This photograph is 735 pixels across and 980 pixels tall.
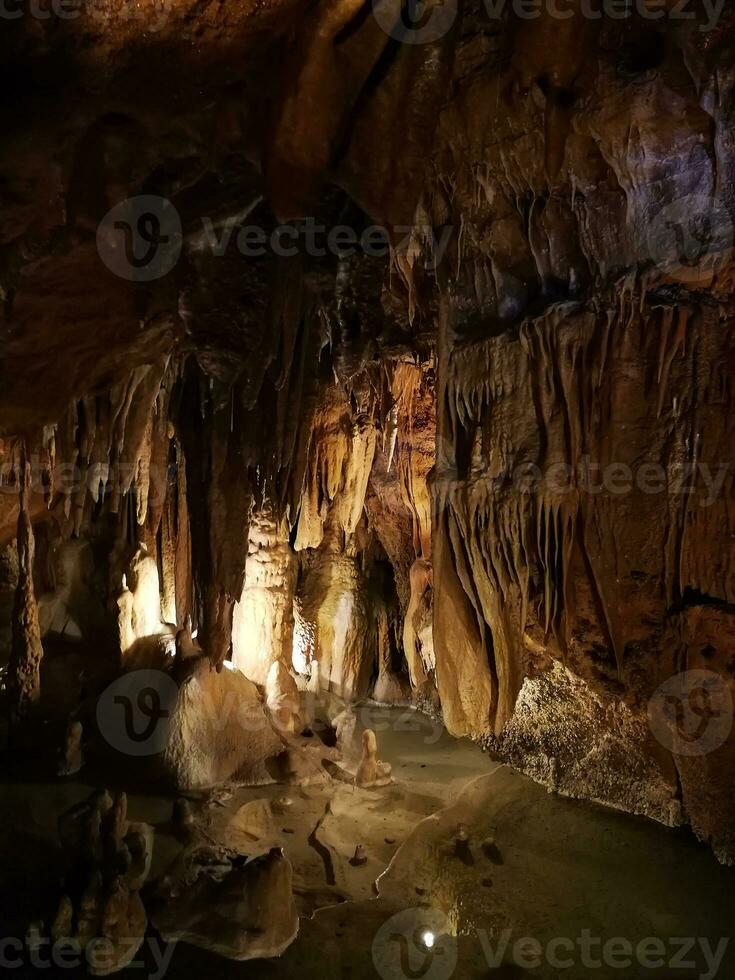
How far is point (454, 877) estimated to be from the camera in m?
4.25

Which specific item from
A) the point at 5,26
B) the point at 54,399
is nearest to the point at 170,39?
the point at 5,26

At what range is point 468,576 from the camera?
380 cm

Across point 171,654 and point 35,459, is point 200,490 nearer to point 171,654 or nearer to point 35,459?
point 35,459

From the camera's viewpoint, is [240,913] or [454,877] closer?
[240,913]

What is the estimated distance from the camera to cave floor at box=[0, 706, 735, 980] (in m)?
3.44

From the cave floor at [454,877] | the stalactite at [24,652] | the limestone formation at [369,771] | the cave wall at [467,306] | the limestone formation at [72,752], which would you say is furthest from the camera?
the stalactite at [24,652]

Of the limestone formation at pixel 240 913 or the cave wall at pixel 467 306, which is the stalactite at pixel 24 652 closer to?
the cave wall at pixel 467 306

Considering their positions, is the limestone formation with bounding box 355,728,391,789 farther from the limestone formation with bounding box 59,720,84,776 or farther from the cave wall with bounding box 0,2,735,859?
the limestone formation with bounding box 59,720,84,776

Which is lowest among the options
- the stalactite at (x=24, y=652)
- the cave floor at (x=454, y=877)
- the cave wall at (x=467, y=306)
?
the cave floor at (x=454, y=877)

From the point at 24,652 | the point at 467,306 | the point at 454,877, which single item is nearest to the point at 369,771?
the point at 454,877

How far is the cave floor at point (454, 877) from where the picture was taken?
344 centimetres

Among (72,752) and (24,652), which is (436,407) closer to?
(72,752)

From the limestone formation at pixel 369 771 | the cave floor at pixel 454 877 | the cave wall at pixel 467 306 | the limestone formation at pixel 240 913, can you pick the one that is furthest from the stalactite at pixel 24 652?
the limestone formation at pixel 240 913

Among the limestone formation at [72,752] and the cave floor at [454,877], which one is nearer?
the cave floor at [454,877]
